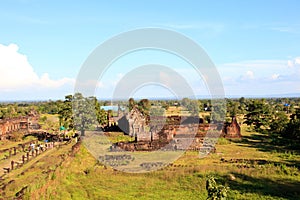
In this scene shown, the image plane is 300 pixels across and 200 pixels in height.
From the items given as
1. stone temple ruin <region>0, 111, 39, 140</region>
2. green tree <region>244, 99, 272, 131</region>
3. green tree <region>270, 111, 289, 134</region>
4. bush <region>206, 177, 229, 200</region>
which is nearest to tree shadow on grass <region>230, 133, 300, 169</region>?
green tree <region>270, 111, 289, 134</region>

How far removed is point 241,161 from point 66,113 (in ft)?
84.6

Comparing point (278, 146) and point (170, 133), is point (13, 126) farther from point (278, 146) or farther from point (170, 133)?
point (278, 146)

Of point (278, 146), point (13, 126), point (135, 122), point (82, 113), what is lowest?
point (278, 146)

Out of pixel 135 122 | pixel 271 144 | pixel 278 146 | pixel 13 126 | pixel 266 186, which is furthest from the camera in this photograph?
pixel 13 126

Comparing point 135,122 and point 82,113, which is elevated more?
point 82,113

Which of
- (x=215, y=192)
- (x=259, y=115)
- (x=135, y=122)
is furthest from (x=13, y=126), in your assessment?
(x=215, y=192)

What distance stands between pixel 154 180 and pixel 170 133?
20.3 meters

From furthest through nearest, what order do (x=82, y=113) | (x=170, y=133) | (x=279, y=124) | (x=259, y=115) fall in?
(x=259, y=115)
(x=279, y=124)
(x=170, y=133)
(x=82, y=113)

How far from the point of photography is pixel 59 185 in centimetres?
1988

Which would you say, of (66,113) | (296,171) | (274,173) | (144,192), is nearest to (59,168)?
(144,192)

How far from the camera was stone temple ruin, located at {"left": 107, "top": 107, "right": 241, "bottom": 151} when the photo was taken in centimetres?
3756

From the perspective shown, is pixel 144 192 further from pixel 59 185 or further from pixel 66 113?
pixel 66 113

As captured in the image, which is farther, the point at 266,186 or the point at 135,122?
the point at 135,122

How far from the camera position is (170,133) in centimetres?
4266
